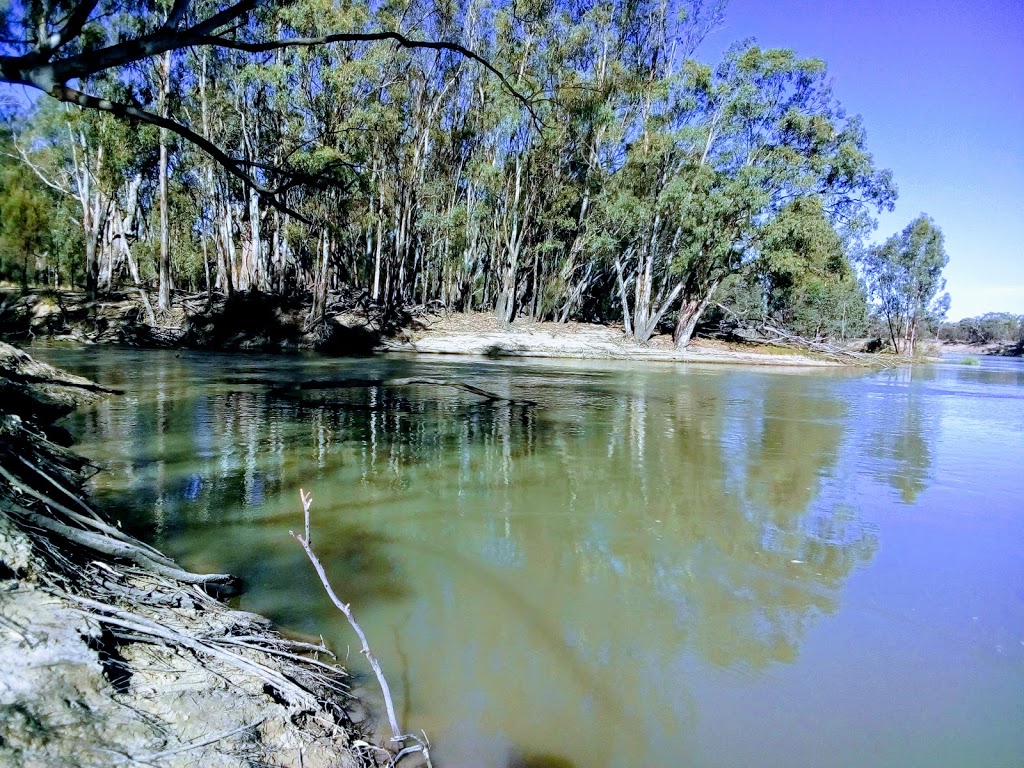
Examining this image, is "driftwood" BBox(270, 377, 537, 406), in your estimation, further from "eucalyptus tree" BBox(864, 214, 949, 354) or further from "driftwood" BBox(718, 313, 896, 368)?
"eucalyptus tree" BBox(864, 214, 949, 354)

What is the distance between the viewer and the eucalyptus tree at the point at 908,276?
4203 cm

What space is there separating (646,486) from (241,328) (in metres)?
19.8

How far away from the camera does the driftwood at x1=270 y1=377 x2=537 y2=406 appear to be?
11.2 m

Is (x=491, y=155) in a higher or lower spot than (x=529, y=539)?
higher

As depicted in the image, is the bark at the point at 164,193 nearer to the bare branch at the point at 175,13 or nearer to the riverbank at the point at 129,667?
the bare branch at the point at 175,13

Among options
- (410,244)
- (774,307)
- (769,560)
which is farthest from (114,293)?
(774,307)

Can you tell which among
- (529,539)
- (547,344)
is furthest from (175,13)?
(547,344)

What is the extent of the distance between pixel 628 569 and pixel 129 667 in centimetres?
271

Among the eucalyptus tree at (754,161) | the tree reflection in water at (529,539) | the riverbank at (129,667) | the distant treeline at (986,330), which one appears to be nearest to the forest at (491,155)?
the eucalyptus tree at (754,161)

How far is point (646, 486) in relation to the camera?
5629 mm

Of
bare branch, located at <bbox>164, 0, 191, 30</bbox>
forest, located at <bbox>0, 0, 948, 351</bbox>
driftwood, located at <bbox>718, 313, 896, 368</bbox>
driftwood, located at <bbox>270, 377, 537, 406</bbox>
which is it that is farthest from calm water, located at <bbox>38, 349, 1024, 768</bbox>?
driftwood, located at <bbox>718, 313, 896, 368</bbox>

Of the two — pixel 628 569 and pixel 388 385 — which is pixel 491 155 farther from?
pixel 628 569

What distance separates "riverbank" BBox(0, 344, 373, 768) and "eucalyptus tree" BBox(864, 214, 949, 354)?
5013cm

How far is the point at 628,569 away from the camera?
378cm
